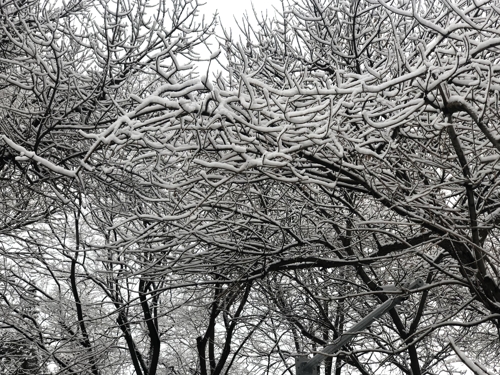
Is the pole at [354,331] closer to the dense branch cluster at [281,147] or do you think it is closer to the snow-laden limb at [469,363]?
the dense branch cluster at [281,147]

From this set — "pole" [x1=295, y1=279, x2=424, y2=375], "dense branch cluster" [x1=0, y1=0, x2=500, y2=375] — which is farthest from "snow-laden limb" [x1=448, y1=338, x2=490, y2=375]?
"pole" [x1=295, y1=279, x2=424, y2=375]

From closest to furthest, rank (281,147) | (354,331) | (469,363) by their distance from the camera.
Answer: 1. (469,363)
2. (281,147)
3. (354,331)

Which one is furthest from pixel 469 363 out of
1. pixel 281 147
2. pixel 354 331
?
pixel 354 331

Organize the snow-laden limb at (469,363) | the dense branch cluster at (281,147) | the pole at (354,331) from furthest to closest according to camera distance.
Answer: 1. the pole at (354,331)
2. the dense branch cluster at (281,147)
3. the snow-laden limb at (469,363)

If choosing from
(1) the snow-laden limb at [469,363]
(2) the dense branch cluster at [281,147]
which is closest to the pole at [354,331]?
(2) the dense branch cluster at [281,147]

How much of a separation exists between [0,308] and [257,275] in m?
5.25

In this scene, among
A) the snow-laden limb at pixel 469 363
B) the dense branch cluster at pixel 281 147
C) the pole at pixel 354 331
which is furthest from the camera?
the pole at pixel 354 331

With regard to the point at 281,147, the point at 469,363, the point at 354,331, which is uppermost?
the point at 281,147

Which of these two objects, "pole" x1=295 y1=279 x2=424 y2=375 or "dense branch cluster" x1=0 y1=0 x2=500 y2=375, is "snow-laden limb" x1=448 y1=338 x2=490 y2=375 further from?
"pole" x1=295 y1=279 x2=424 y2=375

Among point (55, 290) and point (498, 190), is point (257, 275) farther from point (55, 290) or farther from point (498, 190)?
point (55, 290)

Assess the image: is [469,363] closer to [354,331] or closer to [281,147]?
[281,147]

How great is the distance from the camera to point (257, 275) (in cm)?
703

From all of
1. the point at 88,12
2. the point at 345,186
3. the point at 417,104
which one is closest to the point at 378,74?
the point at 417,104

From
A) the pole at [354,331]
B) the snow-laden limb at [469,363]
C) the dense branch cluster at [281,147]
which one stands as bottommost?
the snow-laden limb at [469,363]
